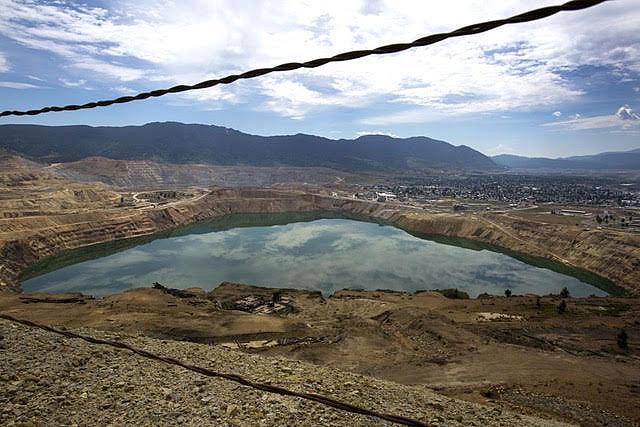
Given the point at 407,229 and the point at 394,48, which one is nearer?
the point at 394,48

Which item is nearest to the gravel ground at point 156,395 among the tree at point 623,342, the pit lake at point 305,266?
the tree at point 623,342

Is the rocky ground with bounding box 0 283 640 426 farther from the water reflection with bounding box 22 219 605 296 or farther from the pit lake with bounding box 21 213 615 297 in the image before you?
the pit lake with bounding box 21 213 615 297

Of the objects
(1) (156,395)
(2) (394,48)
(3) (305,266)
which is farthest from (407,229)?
(2) (394,48)

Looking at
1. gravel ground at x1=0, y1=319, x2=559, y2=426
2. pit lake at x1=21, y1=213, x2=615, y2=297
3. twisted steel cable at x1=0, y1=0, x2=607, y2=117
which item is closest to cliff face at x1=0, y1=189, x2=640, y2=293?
pit lake at x1=21, y1=213, x2=615, y2=297

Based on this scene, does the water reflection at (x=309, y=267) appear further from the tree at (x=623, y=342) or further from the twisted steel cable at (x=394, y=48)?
the twisted steel cable at (x=394, y=48)

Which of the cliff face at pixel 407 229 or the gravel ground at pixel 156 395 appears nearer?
the gravel ground at pixel 156 395

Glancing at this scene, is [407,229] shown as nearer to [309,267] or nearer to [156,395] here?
[309,267]
